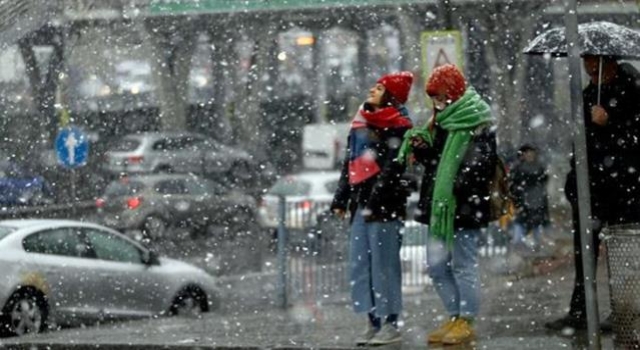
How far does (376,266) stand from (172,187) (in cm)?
2233

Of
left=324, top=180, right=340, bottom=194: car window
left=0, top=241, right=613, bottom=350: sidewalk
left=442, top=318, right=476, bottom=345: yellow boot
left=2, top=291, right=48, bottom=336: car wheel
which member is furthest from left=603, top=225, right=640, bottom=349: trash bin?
left=324, top=180, right=340, bottom=194: car window

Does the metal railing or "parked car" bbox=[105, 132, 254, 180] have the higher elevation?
"parked car" bbox=[105, 132, 254, 180]

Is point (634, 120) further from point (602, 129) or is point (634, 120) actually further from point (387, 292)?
point (387, 292)

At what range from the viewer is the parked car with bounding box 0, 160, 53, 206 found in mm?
37312

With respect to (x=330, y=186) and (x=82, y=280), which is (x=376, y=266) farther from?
(x=330, y=186)

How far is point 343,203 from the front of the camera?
1166 cm

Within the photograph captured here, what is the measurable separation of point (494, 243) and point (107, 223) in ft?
37.8

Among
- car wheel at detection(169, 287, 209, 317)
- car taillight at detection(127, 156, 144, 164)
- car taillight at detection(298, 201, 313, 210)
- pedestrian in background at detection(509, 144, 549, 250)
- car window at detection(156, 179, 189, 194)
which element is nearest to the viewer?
car wheel at detection(169, 287, 209, 317)

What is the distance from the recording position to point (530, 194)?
2438 cm

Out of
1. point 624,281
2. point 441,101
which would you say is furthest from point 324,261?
point 624,281

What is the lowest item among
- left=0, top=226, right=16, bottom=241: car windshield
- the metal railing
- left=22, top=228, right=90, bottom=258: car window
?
the metal railing

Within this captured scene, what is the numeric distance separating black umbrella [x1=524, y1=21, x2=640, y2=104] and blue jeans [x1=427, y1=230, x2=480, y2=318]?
1336 millimetres

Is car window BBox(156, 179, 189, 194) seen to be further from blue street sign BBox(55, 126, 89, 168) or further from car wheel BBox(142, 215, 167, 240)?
blue street sign BBox(55, 126, 89, 168)

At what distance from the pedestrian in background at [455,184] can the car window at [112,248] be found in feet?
24.1
